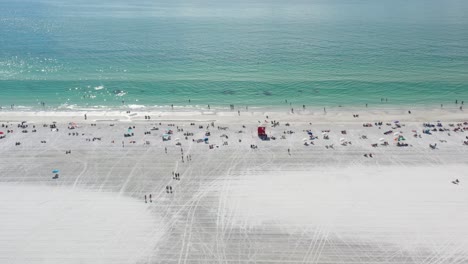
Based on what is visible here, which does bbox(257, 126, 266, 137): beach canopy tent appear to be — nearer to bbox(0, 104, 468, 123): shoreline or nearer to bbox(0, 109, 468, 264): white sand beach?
bbox(0, 109, 468, 264): white sand beach

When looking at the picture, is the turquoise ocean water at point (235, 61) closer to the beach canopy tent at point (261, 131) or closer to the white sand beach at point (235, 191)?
the white sand beach at point (235, 191)

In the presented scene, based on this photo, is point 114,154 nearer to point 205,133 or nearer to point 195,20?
point 205,133

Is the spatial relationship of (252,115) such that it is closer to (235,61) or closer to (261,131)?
(261,131)

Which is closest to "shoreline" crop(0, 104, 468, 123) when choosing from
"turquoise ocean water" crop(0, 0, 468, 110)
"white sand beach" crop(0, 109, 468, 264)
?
"white sand beach" crop(0, 109, 468, 264)

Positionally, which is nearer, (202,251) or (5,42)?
(202,251)

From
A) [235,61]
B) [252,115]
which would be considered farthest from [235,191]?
[235,61]

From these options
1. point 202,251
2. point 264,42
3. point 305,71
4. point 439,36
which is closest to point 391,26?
point 439,36
